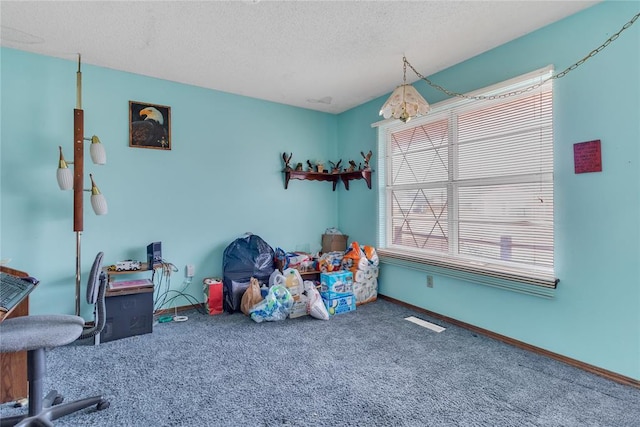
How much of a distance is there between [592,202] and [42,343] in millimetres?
3313

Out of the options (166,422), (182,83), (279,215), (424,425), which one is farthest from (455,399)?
(182,83)

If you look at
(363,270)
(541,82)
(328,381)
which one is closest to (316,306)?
(363,270)

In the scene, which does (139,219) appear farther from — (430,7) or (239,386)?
(430,7)

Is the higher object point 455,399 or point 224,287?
point 224,287

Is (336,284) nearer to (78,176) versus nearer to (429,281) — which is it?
(429,281)

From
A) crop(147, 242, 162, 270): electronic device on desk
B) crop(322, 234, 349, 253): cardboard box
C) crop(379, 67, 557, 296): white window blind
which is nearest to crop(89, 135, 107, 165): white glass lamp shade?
crop(147, 242, 162, 270): electronic device on desk

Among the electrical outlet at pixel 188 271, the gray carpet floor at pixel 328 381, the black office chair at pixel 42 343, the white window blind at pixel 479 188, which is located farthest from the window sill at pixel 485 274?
the black office chair at pixel 42 343

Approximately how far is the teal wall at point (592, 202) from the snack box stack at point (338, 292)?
1407mm

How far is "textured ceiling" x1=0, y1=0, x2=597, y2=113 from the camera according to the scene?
7.02ft

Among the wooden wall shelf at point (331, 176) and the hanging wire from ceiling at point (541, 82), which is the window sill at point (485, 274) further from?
the hanging wire from ceiling at point (541, 82)

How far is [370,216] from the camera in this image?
13.3 ft

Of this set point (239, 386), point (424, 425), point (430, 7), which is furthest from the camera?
point (430, 7)

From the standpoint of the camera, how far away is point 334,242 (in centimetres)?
432

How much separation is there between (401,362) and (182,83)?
3.47m
